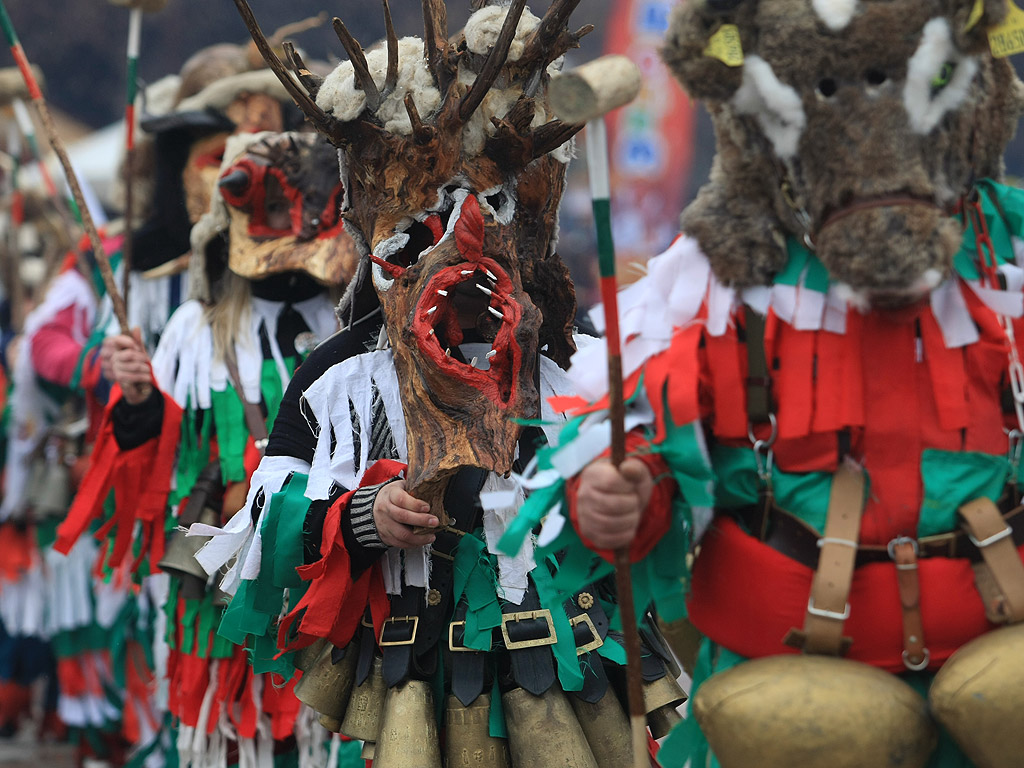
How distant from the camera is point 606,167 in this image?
6.79 feet

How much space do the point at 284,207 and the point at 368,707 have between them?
197cm

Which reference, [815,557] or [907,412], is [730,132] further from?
[815,557]

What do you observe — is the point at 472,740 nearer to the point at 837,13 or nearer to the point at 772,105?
the point at 772,105

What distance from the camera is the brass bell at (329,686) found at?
116 inches

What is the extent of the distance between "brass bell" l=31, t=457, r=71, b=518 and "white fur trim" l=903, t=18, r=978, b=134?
534 centimetres

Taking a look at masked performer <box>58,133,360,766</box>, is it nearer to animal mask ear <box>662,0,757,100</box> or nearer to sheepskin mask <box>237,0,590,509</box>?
sheepskin mask <box>237,0,590,509</box>

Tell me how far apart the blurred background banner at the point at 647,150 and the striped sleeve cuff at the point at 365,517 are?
892 cm

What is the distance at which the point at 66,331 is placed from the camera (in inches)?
247

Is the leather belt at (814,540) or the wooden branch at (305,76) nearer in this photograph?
the leather belt at (814,540)

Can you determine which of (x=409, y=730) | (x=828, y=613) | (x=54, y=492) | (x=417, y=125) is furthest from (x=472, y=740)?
(x=54, y=492)

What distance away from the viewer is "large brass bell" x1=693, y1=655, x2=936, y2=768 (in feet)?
6.38

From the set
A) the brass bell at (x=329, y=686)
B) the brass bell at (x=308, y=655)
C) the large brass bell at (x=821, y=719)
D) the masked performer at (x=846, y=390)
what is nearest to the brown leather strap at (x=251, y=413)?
the brass bell at (x=308, y=655)

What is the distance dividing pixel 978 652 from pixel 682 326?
0.70 m

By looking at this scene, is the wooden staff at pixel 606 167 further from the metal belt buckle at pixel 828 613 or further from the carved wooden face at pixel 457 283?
the carved wooden face at pixel 457 283
